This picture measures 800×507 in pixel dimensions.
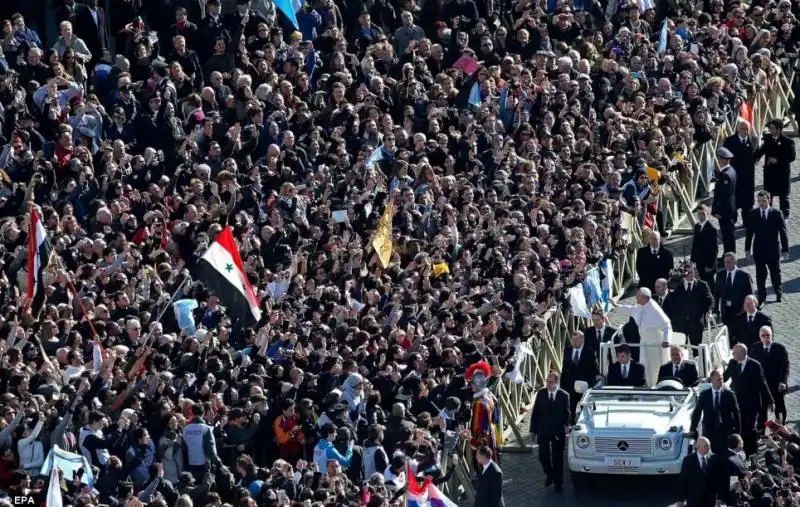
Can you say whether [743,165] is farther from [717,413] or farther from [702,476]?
[702,476]

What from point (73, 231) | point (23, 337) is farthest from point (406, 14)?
point (23, 337)

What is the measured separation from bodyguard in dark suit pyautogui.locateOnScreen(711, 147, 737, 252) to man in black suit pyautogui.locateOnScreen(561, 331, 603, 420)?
6.39 m

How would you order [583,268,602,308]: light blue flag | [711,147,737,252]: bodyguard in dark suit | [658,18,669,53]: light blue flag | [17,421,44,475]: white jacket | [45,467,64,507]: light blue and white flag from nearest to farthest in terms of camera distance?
[45,467,64,507]: light blue and white flag, [17,421,44,475]: white jacket, [583,268,602,308]: light blue flag, [711,147,737,252]: bodyguard in dark suit, [658,18,669,53]: light blue flag

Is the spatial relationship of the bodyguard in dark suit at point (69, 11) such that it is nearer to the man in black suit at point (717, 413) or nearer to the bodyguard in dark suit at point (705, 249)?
the bodyguard in dark suit at point (705, 249)

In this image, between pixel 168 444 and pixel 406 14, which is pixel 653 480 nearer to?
pixel 168 444

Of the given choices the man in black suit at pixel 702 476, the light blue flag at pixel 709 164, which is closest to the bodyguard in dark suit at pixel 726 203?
the light blue flag at pixel 709 164

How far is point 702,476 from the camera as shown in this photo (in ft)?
103

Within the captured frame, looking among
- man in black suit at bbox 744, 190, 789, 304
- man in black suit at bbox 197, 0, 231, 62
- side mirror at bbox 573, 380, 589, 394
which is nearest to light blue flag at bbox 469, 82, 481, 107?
man in black suit at bbox 197, 0, 231, 62

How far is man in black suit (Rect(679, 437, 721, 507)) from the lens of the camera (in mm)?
31234

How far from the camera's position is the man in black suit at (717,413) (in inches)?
1288

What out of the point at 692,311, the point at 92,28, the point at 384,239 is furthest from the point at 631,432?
the point at 92,28

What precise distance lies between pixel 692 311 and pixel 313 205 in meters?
5.64

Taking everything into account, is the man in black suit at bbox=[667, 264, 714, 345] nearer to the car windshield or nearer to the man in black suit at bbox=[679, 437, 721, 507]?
the car windshield

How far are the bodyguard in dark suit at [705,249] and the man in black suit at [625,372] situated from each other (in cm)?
503
